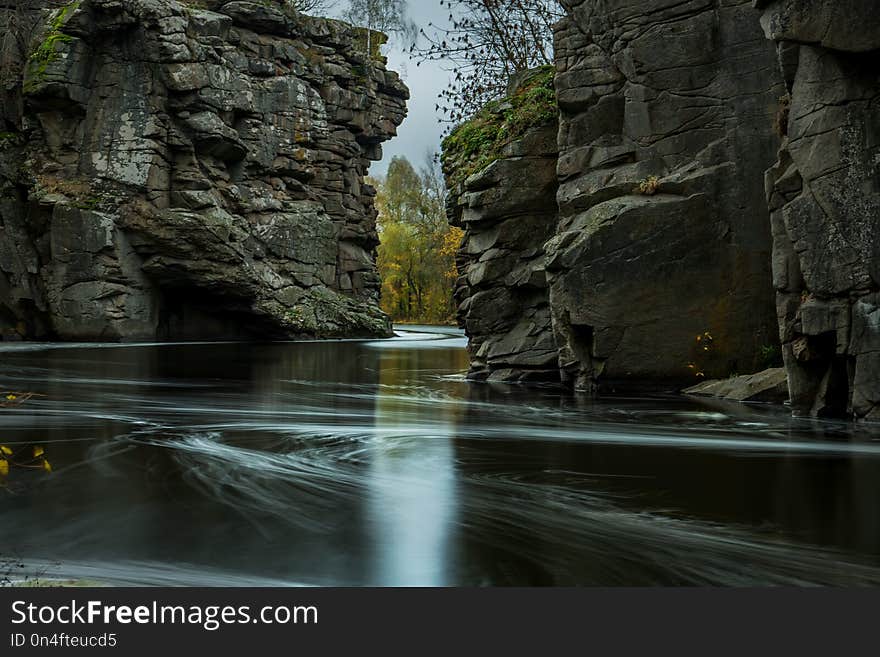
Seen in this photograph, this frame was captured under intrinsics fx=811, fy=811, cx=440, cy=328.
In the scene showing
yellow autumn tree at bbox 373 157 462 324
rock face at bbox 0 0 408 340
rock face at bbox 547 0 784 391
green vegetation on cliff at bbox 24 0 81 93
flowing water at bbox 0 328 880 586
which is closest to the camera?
flowing water at bbox 0 328 880 586

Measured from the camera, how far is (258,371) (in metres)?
20.8

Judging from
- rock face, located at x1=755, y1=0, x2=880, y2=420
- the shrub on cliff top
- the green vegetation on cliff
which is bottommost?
rock face, located at x1=755, y1=0, x2=880, y2=420

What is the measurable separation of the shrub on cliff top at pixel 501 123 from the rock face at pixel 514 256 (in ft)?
0.99

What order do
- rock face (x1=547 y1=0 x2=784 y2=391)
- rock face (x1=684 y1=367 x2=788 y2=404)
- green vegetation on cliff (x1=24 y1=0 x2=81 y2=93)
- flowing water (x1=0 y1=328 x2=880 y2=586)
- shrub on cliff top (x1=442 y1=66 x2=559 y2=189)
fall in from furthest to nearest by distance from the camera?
1. green vegetation on cliff (x1=24 y1=0 x2=81 y2=93)
2. shrub on cliff top (x1=442 y1=66 x2=559 y2=189)
3. rock face (x1=547 y1=0 x2=784 y2=391)
4. rock face (x1=684 y1=367 x2=788 y2=404)
5. flowing water (x1=0 y1=328 x2=880 y2=586)

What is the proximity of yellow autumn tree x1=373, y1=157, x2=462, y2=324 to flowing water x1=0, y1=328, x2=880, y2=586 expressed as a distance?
53.7 meters

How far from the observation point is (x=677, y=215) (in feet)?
47.2

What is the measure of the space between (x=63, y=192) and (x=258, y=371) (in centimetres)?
1551

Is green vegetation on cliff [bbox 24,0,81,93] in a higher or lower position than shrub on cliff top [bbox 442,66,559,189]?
higher

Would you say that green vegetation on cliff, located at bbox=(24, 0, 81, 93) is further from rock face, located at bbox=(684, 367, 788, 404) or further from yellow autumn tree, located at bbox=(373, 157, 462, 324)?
yellow autumn tree, located at bbox=(373, 157, 462, 324)

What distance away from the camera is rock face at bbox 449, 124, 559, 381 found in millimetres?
17547

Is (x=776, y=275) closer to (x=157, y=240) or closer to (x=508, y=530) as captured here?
(x=508, y=530)

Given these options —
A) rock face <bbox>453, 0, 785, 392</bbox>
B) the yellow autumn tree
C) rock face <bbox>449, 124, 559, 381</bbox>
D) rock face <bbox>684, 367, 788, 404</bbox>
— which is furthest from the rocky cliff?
the yellow autumn tree

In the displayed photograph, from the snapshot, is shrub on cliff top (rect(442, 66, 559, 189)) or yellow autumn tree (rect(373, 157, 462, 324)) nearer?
shrub on cliff top (rect(442, 66, 559, 189))

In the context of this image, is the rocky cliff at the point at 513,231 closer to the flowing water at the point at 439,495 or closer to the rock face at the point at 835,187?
the flowing water at the point at 439,495
